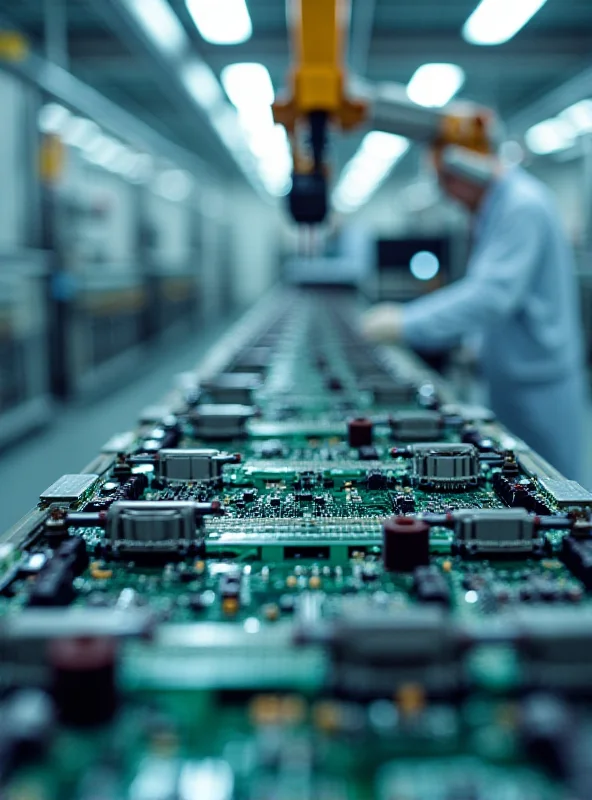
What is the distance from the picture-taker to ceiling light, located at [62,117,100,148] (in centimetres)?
802

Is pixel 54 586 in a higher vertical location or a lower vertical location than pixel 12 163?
lower

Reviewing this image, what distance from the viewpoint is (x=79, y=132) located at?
28.0ft

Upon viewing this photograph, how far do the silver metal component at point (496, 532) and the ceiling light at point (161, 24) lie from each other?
4677 mm

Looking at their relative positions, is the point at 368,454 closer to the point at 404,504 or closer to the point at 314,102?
the point at 404,504

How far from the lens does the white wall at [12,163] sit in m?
7.01

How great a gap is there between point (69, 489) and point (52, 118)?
6.73 metres

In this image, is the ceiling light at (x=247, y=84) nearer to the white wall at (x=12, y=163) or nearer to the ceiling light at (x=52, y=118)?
the ceiling light at (x=52, y=118)

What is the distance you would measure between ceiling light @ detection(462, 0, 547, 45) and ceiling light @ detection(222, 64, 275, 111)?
198 cm

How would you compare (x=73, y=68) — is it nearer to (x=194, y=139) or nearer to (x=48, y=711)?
(x=194, y=139)

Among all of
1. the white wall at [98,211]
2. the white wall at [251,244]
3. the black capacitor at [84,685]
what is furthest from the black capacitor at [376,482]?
the white wall at [251,244]

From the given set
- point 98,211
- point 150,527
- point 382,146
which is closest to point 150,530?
point 150,527

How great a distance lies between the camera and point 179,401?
292cm

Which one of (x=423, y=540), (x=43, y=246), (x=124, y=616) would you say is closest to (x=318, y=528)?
(x=423, y=540)

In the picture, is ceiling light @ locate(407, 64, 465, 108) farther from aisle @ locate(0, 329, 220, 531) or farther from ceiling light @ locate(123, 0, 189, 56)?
aisle @ locate(0, 329, 220, 531)
